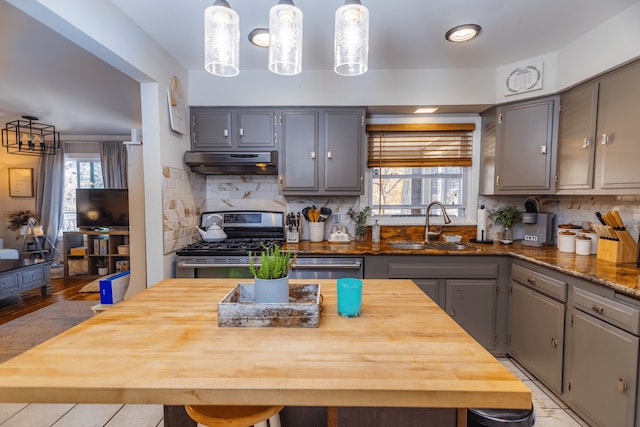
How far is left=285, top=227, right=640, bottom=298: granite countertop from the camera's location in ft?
5.34

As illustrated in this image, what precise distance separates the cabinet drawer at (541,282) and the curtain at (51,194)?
6.94m

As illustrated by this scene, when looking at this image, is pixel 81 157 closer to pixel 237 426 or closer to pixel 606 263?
Answer: pixel 237 426

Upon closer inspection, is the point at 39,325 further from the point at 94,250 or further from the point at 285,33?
the point at 285,33

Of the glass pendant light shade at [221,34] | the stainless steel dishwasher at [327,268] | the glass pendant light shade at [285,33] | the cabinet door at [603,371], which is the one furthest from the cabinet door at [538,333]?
the glass pendant light shade at [221,34]

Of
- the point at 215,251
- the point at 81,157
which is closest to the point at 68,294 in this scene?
the point at 81,157

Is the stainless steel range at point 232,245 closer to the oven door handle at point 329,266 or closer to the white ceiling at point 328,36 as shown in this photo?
the oven door handle at point 329,266

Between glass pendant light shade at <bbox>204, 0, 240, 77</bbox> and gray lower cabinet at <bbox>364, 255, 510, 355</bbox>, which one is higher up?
glass pendant light shade at <bbox>204, 0, 240, 77</bbox>

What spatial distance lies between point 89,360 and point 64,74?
317cm

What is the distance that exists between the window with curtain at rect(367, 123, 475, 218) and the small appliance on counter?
56 cm

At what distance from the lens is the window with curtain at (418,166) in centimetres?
304

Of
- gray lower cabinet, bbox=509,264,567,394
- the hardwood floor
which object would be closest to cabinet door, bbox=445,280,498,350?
gray lower cabinet, bbox=509,264,567,394

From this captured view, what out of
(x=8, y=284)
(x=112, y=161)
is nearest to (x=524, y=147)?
(x=8, y=284)

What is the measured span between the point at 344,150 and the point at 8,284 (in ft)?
14.1

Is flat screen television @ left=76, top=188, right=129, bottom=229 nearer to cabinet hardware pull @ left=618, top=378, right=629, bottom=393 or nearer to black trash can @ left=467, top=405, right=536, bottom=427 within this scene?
black trash can @ left=467, top=405, right=536, bottom=427
